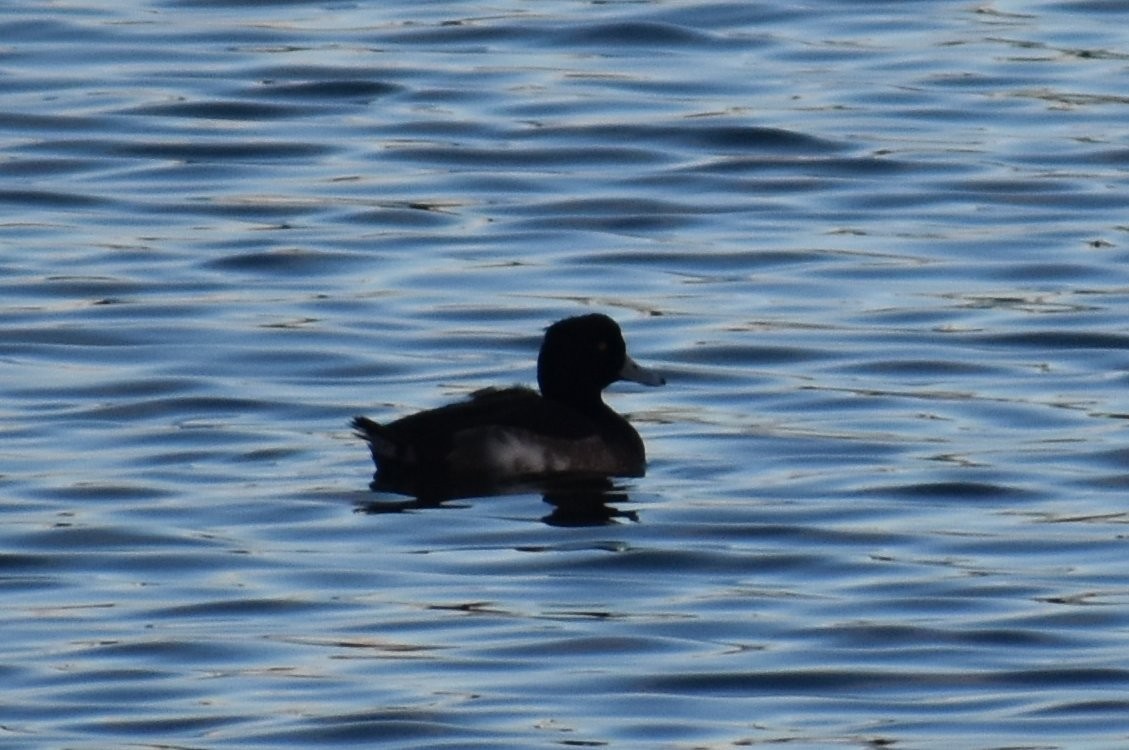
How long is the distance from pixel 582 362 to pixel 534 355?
1.36m

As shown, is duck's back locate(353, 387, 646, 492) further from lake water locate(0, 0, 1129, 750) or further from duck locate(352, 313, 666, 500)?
Answer: lake water locate(0, 0, 1129, 750)

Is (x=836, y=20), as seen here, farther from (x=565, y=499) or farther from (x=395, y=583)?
(x=395, y=583)

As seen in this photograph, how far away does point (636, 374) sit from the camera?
13.7 meters

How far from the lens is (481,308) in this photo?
15797 millimetres

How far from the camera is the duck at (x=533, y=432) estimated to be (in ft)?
41.7

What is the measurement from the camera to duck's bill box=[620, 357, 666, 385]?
539 inches

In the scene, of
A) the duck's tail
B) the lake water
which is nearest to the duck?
the duck's tail

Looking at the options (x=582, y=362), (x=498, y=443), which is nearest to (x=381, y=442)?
(x=498, y=443)

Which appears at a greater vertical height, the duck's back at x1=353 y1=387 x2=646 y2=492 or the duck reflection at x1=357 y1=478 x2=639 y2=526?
the duck's back at x1=353 y1=387 x2=646 y2=492

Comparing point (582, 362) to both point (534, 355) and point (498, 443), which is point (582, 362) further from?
point (534, 355)

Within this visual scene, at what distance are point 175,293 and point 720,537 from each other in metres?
4.95

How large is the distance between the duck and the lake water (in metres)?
0.24

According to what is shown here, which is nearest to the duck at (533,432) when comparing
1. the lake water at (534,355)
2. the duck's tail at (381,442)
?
the duck's tail at (381,442)

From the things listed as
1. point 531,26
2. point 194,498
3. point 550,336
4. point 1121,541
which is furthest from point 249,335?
point 531,26
